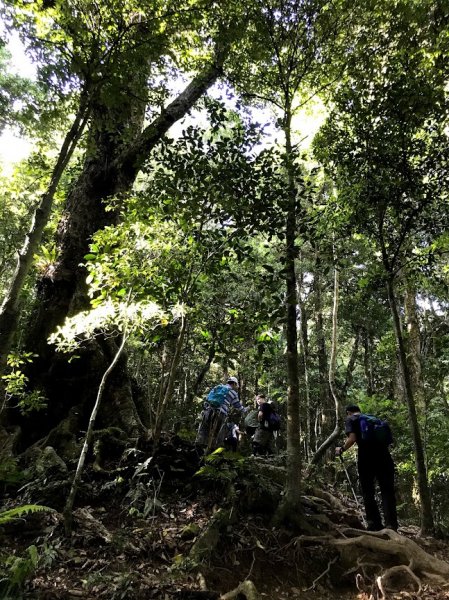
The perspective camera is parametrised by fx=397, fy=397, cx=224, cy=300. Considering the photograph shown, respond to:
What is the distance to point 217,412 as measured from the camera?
7930 mm

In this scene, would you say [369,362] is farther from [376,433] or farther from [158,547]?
[158,547]

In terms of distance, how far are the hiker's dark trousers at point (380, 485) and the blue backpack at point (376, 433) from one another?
159mm

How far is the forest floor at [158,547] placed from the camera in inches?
148

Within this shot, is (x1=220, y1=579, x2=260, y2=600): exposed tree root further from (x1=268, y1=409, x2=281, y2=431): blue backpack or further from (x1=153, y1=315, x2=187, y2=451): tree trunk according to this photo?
(x1=268, y1=409, x2=281, y2=431): blue backpack

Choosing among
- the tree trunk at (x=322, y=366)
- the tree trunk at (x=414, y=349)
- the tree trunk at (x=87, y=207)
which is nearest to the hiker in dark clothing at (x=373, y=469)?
the tree trunk at (x=414, y=349)

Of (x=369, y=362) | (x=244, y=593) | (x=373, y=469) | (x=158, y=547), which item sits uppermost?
(x=369, y=362)

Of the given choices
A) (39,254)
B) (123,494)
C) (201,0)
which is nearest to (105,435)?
(123,494)

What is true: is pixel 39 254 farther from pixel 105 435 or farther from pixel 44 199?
pixel 44 199

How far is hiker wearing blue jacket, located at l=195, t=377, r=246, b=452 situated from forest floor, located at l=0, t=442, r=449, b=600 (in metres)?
1.70

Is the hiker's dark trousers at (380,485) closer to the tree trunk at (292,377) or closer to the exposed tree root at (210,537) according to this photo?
the tree trunk at (292,377)

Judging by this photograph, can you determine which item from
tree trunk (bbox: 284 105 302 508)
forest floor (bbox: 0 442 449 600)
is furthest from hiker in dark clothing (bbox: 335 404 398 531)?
tree trunk (bbox: 284 105 302 508)

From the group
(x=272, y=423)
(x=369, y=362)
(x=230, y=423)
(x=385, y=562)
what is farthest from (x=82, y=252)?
(x=369, y=362)

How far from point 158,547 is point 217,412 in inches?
139

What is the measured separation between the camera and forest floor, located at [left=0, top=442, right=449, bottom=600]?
3.75 m
